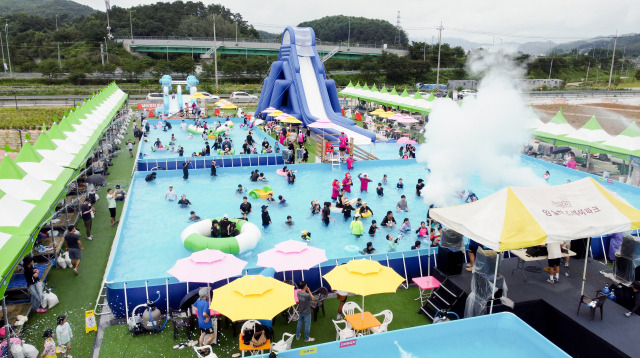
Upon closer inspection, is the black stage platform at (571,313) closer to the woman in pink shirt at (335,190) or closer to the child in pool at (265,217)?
the child in pool at (265,217)

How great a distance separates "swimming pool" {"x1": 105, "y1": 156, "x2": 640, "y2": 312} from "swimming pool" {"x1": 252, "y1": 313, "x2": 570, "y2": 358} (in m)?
2.96

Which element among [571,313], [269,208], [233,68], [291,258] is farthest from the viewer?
[233,68]

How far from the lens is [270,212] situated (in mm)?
16672

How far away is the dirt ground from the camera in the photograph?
119 ft

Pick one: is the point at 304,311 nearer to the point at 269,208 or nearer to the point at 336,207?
the point at 336,207

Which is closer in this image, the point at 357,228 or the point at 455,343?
the point at 455,343

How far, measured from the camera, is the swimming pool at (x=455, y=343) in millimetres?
7738

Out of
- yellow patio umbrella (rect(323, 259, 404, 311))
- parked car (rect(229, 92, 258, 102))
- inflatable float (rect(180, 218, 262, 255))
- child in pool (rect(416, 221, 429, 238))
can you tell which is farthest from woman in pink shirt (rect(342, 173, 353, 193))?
parked car (rect(229, 92, 258, 102))

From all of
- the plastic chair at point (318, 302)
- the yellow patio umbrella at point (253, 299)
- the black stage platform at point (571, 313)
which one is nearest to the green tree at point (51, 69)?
the plastic chair at point (318, 302)

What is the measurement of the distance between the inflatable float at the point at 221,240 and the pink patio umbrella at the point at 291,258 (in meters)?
2.40

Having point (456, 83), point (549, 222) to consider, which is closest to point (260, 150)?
point (549, 222)

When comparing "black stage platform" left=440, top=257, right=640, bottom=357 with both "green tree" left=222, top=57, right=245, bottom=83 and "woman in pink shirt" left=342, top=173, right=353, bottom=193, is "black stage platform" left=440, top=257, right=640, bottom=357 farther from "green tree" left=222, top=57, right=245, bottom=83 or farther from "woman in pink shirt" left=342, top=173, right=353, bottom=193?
"green tree" left=222, top=57, right=245, bottom=83

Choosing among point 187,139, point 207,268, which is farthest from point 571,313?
point 187,139

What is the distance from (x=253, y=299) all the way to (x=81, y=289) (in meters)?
5.56
